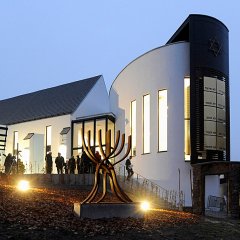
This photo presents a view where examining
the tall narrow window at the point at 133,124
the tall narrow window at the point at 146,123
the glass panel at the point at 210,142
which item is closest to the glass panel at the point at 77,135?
the tall narrow window at the point at 133,124

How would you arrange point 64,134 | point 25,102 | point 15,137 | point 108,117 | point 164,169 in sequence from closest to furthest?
point 164,169, point 108,117, point 64,134, point 15,137, point 25,102

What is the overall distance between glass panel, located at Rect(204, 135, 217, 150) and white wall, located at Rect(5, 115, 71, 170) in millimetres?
14159

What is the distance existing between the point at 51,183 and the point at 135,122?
7992 mm

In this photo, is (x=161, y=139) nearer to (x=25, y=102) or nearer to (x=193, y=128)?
(x=193, y=128)

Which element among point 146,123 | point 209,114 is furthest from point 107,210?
point 146,123

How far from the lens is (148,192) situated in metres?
27.7

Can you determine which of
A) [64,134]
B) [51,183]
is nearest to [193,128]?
[51,183]

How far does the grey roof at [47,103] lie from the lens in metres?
43.6

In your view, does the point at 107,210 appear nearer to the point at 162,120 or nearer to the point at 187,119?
the point at 187,119

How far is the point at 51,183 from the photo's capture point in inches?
1103

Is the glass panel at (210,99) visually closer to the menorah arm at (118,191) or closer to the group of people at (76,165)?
the group of people at (76,165)

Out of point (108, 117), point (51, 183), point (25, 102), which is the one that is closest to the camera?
point (51, 183)

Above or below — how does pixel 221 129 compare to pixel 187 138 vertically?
above

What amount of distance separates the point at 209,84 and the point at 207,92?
1.66 ft
